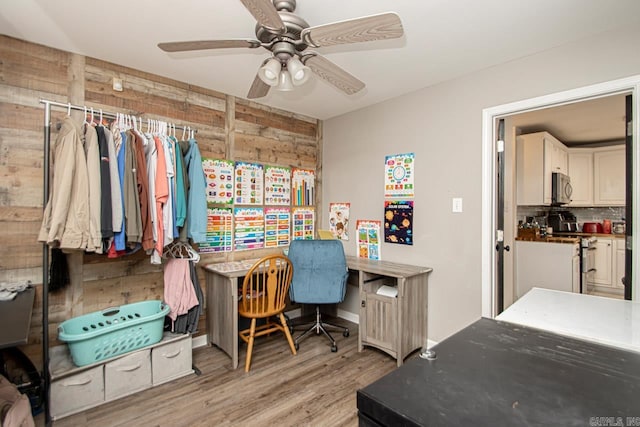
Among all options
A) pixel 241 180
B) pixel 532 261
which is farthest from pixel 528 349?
pixel 532 261

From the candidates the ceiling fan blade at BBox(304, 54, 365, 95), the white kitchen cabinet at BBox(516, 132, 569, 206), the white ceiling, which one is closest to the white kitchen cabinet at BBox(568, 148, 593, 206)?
the white kitchen cabinet at BBox(516, 132, 569, 206)

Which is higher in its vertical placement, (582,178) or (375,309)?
(582,178)

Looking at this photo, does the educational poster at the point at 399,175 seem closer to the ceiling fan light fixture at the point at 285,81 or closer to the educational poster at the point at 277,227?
the educational poster at the point at 277,227

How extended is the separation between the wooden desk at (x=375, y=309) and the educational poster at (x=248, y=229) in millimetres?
295

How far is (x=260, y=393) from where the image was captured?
2.10m

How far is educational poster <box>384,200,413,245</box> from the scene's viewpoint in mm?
2908

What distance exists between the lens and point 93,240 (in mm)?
1877

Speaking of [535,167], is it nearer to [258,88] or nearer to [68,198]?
[258,88]

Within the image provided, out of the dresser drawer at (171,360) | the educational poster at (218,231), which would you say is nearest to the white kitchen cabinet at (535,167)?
the educational poster at (218,231)

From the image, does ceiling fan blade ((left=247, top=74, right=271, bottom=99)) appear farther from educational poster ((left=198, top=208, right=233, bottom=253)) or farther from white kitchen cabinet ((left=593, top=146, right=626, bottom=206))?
white kitchen cabinet ((left=593, top=146, right=626, bottom=206))

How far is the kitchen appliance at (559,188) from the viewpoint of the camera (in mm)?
4055

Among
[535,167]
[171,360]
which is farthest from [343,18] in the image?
[535,167]

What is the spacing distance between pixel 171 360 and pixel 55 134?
183 cm

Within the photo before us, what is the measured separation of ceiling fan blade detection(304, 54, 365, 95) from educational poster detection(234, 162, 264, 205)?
1466 mm
